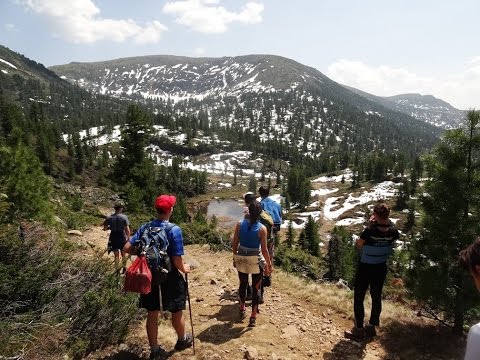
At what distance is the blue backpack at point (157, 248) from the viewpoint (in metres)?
5.41

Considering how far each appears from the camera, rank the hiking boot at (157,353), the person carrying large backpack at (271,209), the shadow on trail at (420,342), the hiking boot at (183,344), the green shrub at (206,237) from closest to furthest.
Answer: the hiking boot at (157,353), the hiking boot at (183,344), the shadow on trail at (420,342), the person carrying large backpack at (271,209), the green shrub at (206,237)

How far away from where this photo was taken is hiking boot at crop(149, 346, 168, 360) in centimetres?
580

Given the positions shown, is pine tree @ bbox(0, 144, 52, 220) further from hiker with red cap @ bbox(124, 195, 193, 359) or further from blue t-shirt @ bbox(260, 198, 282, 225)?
hiker with red cap @ bbox(124, 195, 193, 359)

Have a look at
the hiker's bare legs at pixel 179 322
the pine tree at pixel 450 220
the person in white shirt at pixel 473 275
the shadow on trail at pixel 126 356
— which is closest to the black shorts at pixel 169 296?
the hiker's bare legs at pixel 179 322

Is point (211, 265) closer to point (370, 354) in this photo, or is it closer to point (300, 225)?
point (370, 354)

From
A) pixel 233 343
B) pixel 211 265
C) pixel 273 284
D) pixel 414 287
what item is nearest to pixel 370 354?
pixel 414 287

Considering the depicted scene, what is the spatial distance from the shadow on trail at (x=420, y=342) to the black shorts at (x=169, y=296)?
409 centimetres

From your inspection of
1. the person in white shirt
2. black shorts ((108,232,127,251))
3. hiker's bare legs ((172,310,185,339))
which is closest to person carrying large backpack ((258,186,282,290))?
hiker's bare legs ((172,310,185,339))

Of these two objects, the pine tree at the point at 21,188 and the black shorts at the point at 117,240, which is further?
the pine tree at the point at 21,188

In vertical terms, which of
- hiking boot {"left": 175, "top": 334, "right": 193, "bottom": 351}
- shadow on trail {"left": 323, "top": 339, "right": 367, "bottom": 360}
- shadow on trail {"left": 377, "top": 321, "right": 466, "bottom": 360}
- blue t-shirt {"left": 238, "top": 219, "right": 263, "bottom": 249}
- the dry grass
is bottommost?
the dry grass

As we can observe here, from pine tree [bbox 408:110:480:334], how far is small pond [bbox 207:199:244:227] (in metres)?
84.5

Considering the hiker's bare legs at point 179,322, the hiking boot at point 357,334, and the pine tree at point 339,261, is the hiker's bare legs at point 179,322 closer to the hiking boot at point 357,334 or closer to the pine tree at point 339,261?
the hiking boot at point 357,334

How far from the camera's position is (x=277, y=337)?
7297mm

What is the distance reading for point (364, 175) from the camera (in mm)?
147125
